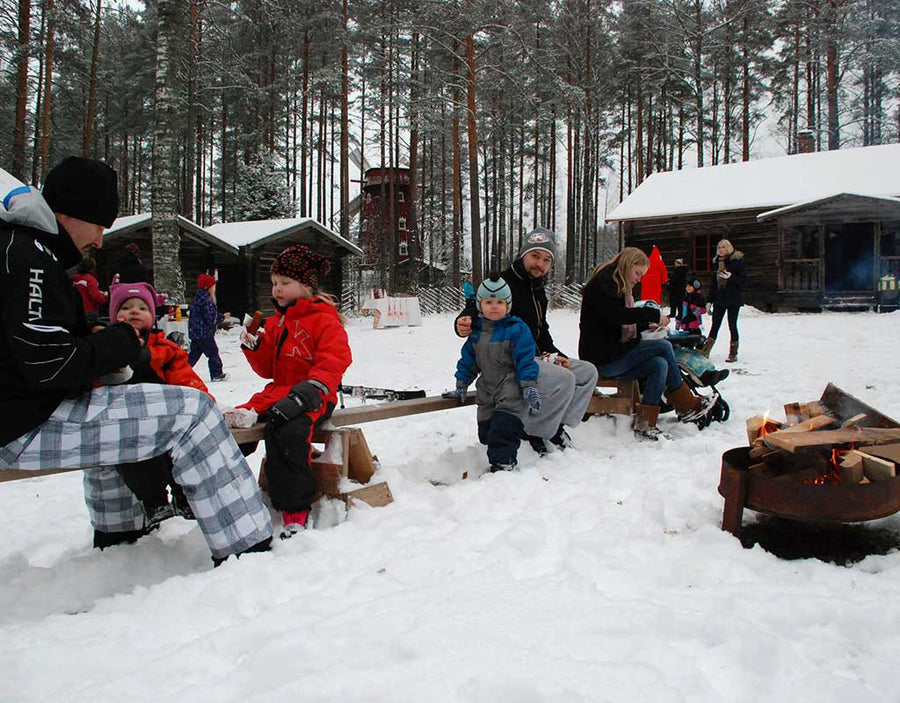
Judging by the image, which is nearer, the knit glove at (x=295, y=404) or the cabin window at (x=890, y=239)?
the knit glove at (x=295, y=404)

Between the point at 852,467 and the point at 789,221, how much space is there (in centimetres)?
2061

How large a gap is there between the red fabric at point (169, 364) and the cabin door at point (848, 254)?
78.0 ft

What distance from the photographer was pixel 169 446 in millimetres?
2699

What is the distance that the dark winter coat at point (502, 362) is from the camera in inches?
168

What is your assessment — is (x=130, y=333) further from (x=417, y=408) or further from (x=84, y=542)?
(x=417, y=408)

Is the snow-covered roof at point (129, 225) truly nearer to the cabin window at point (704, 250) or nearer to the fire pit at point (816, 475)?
the cabin window at point (704, 250)

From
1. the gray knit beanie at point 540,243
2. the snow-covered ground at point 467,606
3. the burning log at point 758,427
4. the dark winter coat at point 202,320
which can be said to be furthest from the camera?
the dark winter coat at point 202,320

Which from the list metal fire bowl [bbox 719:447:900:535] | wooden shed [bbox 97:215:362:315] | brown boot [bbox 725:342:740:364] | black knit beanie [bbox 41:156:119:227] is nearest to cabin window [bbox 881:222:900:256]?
brown boot [bbox 725:342:740:364]

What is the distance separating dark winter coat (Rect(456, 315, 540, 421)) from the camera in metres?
4.26

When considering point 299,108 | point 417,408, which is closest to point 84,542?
point 417,408

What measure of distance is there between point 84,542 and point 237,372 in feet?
23.6

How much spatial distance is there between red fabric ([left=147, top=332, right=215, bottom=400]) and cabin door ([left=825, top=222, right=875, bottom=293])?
78.0ft

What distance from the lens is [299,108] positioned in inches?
1208

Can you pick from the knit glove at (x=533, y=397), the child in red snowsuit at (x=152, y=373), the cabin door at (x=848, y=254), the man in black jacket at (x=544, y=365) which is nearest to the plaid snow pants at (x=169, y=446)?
the child in red snowsuit at (x=152, y=373)
